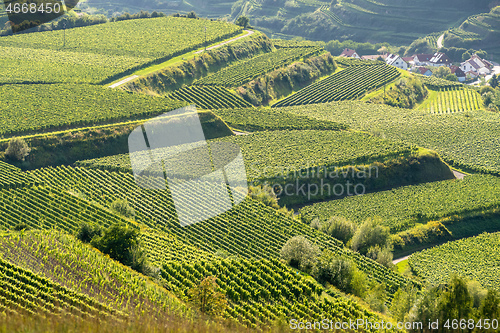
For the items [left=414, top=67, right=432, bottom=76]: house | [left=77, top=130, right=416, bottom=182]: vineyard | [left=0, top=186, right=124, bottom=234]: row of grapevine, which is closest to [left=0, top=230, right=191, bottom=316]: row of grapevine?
[left=0, top=186, right=124, bottom=234]: row of grapevine

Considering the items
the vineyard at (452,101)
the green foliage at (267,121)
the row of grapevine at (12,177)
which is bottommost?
the vineyard at (452,101)

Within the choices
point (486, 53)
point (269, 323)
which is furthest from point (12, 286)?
point (486, 53)

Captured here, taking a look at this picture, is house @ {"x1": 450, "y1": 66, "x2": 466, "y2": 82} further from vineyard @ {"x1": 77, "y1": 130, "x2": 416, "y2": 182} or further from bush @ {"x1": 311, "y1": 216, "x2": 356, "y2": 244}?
bush @ {"x1": 311, "y1": 216, "x2": 356, "y2": 244}

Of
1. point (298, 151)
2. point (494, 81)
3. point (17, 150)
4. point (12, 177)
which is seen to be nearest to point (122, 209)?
point (12, 177)
